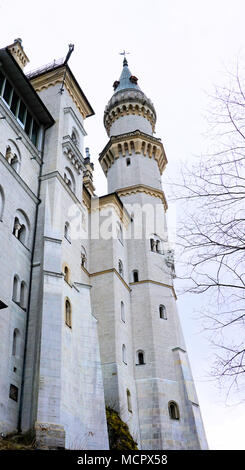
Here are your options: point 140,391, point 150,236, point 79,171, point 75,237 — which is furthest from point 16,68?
point 140,391

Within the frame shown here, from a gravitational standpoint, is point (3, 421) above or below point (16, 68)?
below

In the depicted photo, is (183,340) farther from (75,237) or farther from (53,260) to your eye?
(53,260)

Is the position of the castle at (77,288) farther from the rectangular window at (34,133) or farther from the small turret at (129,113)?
the small turret at (129,113)

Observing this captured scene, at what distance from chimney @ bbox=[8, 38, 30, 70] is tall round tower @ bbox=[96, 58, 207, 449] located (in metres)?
9.89

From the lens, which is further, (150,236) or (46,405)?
(150,236)

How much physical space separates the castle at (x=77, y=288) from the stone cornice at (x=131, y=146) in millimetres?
136

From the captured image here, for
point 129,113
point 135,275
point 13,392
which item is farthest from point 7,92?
point 129,113

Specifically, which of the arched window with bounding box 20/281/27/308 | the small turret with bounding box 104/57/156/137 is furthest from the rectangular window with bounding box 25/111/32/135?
the small turret with bounding box 104/57/156/137

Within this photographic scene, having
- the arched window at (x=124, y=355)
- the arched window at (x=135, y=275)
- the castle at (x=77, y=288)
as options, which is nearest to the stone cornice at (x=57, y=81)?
the castle at (x=77, y=288)

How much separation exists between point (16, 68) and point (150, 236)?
57.6 feet

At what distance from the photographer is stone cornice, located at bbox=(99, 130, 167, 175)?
43.9m

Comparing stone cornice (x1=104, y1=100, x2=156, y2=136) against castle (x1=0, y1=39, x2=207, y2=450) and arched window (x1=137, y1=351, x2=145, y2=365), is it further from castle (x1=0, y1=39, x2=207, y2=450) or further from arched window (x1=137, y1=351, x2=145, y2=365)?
arched window (x1=137, y1=351, x2=145, y2=365)

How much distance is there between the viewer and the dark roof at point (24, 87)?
82.4 feet

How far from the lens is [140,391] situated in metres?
29.8
